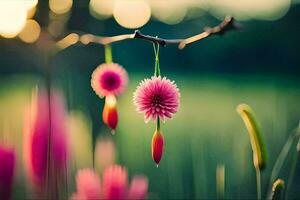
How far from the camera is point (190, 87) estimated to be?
1556 mm

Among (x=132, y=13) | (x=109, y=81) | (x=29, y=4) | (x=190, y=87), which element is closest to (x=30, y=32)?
(x=29, y=4)

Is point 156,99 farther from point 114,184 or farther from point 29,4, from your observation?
point 29,4

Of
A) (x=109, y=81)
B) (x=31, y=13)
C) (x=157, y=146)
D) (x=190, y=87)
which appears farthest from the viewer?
(x=190, y=87)

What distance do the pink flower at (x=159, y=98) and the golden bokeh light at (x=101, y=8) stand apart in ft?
1.42

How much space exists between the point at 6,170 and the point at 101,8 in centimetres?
63

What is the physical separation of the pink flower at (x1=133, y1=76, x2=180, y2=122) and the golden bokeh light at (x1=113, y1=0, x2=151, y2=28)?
0.31 m

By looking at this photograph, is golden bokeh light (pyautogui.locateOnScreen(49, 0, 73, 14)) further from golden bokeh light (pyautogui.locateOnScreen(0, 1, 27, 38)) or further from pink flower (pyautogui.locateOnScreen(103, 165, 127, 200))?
pink flower (pyautogui.locateOnScreen(103, 165, 127, 200))

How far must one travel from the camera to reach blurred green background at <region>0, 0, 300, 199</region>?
2.90 feet

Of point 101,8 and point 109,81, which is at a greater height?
point 101,8

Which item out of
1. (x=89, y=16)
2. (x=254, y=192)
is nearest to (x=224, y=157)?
(x=254, y=192)

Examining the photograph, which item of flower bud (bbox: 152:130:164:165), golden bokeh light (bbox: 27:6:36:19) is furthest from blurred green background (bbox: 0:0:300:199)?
flower bud (bbox: 152:130:164:165)

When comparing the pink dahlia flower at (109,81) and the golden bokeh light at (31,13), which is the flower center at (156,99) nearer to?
the pink dahlia flower at (109,81)

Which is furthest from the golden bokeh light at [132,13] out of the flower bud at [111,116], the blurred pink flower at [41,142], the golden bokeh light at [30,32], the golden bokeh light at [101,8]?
the blurred pink flower at [41,142]

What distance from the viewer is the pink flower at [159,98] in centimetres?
55
